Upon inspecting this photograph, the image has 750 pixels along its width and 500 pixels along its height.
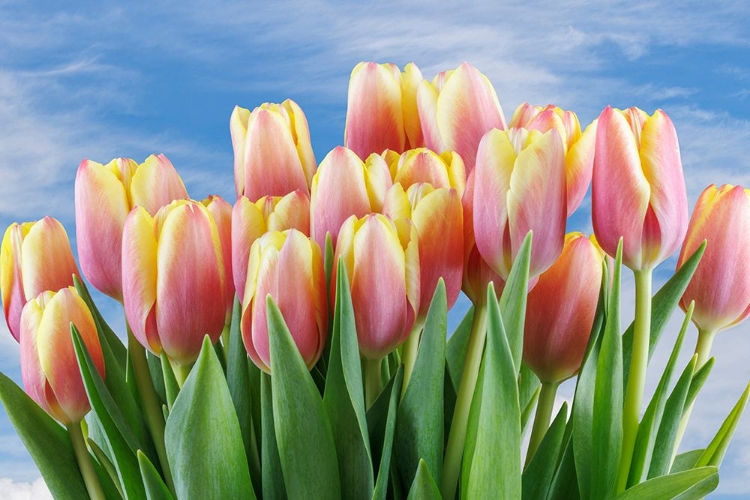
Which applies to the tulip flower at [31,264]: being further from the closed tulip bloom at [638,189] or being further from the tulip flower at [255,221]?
the closed tulip bloom at [638,189]

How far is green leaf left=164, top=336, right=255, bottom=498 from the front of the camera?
0.53m

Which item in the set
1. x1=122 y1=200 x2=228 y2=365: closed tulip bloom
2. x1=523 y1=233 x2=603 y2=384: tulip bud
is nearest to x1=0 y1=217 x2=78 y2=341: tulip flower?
x1=122 y1=200 x2=228 y2=365: closed tulip bloom

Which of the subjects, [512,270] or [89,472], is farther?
[89,472]

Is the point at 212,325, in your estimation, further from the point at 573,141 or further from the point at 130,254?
the point at 573,141

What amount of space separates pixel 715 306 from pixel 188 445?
35 centimetres

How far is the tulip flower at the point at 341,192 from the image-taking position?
55 cm

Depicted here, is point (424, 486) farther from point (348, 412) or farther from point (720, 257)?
point (720, 257)

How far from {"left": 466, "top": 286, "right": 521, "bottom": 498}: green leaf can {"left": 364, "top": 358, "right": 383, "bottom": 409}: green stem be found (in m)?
0.08

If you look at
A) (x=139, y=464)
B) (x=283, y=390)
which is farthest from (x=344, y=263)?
(x=139, y=464)

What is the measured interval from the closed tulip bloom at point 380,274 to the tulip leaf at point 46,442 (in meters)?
0.23

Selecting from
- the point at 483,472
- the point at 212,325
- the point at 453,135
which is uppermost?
the point at 453,135

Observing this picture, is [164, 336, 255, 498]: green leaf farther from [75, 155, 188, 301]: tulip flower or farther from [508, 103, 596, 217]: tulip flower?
[508, 103, 596, 217]: tulip flower

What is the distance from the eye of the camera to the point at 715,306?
0.64 metres

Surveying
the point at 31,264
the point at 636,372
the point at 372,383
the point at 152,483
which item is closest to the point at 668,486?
the point at 636,372
